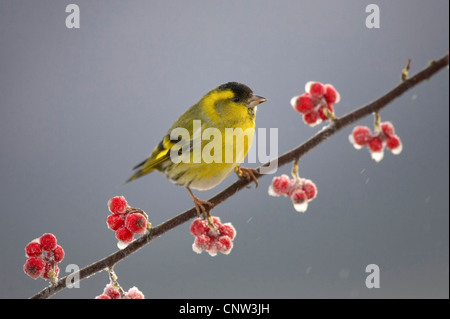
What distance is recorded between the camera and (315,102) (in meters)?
1.32

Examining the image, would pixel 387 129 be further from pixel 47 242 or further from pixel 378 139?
pixel 47 242

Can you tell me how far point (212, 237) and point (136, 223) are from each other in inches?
9.2

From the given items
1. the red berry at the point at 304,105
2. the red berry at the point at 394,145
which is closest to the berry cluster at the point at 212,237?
the red berry at the point at 304,105

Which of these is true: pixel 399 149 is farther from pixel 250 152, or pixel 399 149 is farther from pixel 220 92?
pixel 220 92

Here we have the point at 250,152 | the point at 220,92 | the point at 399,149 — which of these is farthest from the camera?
the point at 220,92

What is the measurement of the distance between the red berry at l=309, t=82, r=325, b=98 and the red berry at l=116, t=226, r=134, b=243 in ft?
2.14

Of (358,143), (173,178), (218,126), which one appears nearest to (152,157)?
(173,178)

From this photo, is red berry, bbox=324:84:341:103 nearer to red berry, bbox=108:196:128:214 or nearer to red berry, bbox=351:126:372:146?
red berry, bbox=351:126:372:146

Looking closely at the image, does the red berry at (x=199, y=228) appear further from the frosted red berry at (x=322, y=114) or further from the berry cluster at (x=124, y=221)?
the frosted red berry at (x=322, y=114)

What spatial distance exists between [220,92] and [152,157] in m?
0.39

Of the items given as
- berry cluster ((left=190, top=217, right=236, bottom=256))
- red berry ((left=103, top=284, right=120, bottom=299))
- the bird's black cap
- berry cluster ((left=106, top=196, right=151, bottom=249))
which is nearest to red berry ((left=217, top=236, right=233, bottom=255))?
berry cluster ((left=190, top=217, right=236, bottom=256))

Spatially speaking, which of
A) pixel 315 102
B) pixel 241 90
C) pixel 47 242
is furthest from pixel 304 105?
pixel 47 242

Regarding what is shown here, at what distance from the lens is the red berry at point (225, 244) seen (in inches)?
52.8
